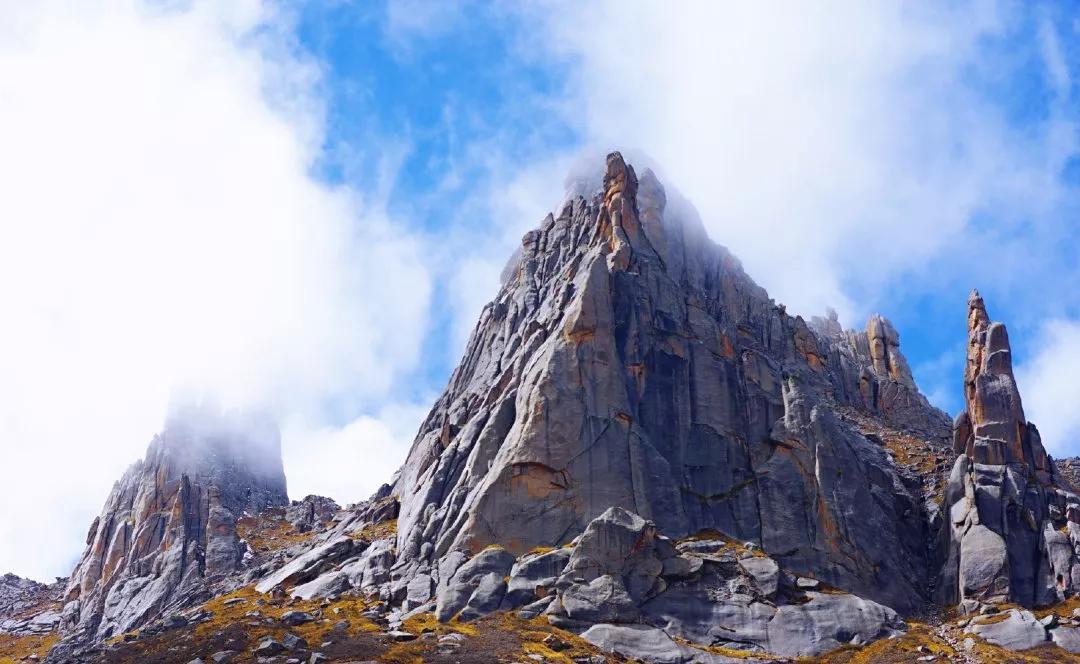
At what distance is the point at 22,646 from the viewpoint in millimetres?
146125

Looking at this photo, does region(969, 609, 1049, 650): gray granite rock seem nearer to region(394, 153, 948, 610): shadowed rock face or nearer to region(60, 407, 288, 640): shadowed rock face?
region(394, 153, 948, 610): shadowed rock face

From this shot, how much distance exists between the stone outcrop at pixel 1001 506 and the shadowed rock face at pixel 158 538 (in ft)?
321

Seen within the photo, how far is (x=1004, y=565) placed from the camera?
112 meters

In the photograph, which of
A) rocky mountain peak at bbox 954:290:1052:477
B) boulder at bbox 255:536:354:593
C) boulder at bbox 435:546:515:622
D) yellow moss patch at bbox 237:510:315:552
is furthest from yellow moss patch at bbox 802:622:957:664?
yellow moss patch at bbox 237:510:315:552

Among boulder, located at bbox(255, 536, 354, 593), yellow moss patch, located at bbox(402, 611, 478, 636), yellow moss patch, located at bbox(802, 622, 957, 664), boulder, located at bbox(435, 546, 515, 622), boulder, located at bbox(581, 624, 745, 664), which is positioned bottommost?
yellow moss patch, located at bbox(802, 622, 957, 664)

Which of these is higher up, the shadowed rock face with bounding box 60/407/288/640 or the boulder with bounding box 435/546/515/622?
the shadowed rock face with bounding box 60/407/288/640

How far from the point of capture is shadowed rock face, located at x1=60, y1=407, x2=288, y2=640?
147250mm

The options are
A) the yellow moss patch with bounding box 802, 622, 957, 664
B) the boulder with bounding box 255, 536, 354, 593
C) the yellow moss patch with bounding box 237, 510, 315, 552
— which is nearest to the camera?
the yellow moss patch with bounding box 802, 622, 957, 664

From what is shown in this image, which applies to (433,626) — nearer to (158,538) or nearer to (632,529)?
(632,529)

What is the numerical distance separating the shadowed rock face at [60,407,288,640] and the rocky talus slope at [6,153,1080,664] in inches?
30.7

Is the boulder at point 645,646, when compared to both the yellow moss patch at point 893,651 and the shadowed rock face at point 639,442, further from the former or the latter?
the shadowed rock face at point 639,442

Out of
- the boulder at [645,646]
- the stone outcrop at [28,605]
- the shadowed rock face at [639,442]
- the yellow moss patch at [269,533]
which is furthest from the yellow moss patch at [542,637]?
the stone outcrop at [28,605]

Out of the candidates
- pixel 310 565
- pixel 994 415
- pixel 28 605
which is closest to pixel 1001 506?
pixel 994 415

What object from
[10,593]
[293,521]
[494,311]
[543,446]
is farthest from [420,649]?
[10,593]
